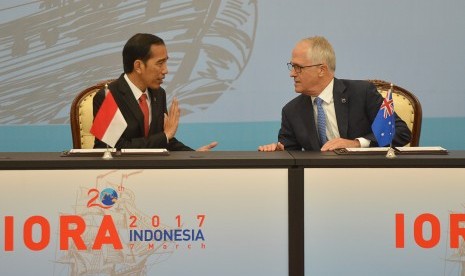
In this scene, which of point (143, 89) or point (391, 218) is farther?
point (143, 89)

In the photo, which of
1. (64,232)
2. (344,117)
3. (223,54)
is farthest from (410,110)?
(64,232)

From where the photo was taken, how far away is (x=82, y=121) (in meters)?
4.75

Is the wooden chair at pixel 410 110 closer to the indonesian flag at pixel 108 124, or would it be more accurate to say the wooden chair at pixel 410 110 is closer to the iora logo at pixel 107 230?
the indonesian flag at pixel 108 124

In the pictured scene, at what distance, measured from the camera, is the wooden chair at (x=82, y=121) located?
4.73 meters

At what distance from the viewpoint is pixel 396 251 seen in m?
3.55

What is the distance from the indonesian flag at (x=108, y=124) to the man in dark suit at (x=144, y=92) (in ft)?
2.29

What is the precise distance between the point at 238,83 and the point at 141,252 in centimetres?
267

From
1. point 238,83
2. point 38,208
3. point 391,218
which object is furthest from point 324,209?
point 238,83

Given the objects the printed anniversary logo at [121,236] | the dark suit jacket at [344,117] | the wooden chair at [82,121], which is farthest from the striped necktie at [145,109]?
the printed anniversary logo at [121,236]

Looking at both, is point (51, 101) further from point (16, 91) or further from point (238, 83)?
point (238, 83)

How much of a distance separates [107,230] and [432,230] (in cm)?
121

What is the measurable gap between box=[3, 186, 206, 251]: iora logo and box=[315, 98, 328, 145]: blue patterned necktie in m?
1.26

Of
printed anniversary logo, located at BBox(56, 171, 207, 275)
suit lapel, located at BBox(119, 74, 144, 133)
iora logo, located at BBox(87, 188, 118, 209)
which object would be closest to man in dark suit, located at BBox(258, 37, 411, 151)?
suit lapel, located at BBox(119, 74, 144, 133)

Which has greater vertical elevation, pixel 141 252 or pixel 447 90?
pixel 447 90
